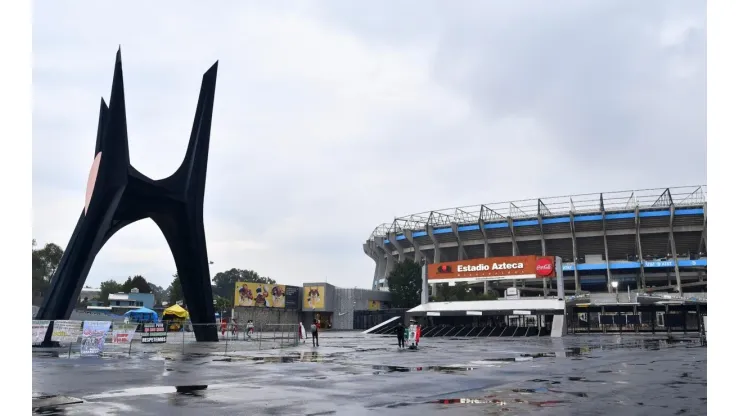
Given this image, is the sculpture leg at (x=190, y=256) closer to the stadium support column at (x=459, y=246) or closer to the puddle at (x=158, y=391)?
the puddle at (x=158, y=391)

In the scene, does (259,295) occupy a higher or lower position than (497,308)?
lower

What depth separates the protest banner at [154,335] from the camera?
1271 inches

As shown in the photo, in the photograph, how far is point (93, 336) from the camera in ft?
75.8

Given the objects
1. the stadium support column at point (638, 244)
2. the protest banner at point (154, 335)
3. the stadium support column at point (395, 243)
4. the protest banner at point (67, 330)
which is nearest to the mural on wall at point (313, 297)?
the stadium support column at point (395, 243)

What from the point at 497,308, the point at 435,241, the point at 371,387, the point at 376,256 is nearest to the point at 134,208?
the point at 371,387

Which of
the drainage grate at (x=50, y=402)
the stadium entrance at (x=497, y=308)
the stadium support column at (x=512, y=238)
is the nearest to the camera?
the drainage grate at (x=50, y=402)

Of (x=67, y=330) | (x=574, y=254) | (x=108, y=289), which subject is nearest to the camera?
(x=67, y=330)

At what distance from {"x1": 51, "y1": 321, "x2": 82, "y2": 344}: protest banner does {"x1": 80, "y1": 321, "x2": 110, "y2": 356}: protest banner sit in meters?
1.67

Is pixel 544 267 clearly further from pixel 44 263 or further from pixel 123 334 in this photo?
pixel 44 263

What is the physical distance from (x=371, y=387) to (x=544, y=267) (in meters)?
50.9

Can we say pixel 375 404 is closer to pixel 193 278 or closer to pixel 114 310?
pixel 193 278

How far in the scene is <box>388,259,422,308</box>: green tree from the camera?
305 ft

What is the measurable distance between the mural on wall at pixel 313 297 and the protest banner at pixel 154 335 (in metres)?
47.5

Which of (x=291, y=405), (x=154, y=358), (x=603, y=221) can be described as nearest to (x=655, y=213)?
(x=603, y=221)
